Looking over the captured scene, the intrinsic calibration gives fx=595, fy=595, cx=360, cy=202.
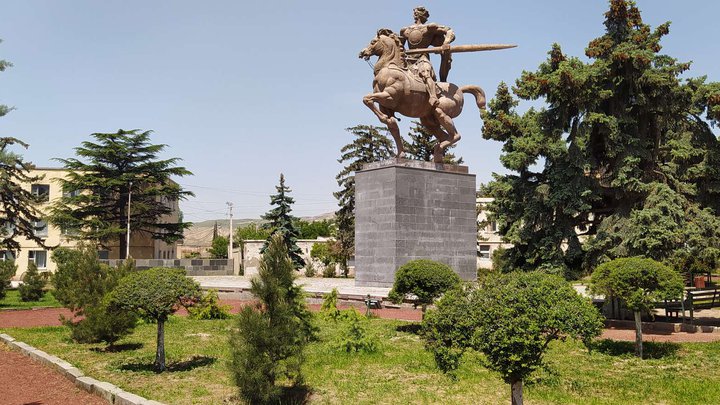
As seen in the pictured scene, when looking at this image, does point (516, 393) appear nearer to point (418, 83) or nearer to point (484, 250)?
point (418, 83)

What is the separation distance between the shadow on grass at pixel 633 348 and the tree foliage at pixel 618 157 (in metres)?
3.95

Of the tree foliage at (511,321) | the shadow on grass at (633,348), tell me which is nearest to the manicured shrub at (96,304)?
the tree foliage at (511,321)

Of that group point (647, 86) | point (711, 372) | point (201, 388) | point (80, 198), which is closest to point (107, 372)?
point (201, 388)

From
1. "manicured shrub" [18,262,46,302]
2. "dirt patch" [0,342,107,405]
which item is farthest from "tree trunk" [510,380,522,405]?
"manicured shrub" [18,262,46,302]

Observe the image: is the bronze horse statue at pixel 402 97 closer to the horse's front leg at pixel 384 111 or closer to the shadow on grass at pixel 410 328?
the horse's front leg at pixel 384 111

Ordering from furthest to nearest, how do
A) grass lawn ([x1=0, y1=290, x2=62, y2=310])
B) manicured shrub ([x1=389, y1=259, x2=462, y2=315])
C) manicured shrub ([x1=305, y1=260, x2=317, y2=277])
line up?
manicured shrub ([x1=305, y1=260, x2=317, y2=277]), grass lawn ([x1=0, y1=290, x2=62, y2=310]), manicured shrub ([x1=389, y1=259, x2=462, y2=315])

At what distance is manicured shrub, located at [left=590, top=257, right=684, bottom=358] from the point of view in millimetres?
11000

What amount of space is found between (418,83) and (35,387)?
14453mm

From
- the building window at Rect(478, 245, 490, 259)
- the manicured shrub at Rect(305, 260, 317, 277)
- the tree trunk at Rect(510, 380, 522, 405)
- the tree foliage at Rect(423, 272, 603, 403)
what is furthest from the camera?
the building window at Rect(478, 245, 490, 259)

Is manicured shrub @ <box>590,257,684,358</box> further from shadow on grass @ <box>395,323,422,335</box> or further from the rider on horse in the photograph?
the rider on horse

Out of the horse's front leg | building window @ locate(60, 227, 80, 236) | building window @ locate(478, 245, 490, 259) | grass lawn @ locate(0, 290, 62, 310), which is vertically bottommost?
grass lawn @ locate(0, 290, 62, 310)

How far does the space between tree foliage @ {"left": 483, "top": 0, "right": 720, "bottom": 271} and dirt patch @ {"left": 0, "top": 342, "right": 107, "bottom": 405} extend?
12.7 meters

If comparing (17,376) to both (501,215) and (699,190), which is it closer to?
(501,215)

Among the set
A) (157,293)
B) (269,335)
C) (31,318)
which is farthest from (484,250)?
(269,335)
